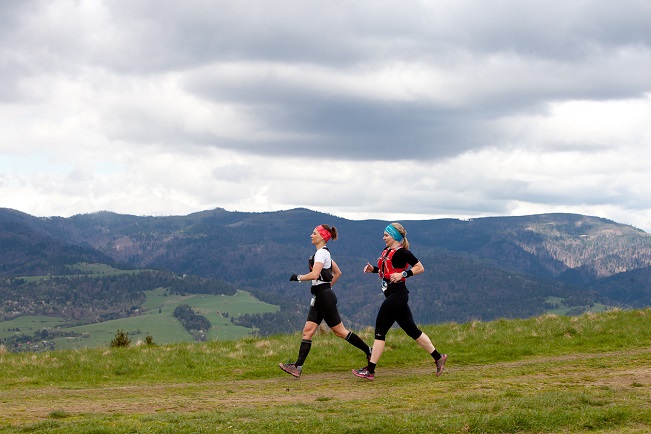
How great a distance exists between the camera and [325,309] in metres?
16.7

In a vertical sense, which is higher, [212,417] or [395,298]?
[395,298]

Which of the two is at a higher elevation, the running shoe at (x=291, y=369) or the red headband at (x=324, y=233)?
the red headband at (x=324, y=233)

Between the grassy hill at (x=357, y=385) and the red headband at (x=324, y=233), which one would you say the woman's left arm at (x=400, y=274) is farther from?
the grassy hill at (x=357, y=385)

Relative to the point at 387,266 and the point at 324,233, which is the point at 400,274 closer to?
the point at 387,266

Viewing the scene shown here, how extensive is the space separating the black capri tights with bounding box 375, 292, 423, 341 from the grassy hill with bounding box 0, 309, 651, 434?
3.63 ft

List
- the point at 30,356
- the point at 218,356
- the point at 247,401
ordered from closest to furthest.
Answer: the point at 247,401, the point at 218,356, the point at 30,356

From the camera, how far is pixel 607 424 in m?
10.3

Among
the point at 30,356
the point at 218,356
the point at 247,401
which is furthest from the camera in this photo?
the point at 30,356

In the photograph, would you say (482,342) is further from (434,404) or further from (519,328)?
(434,404)

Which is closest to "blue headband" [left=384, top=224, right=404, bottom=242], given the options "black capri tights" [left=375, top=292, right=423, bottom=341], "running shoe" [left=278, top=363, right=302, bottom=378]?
"black capri tights" [left=375, top=292, right=423, bottom=341]

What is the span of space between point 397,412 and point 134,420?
431cm

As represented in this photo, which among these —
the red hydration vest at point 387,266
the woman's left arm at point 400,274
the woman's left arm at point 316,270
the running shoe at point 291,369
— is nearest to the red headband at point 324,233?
the woman's left arm at point 316,270

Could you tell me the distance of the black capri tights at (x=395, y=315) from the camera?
1619cm

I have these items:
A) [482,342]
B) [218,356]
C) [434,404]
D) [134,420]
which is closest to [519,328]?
[482,342]
